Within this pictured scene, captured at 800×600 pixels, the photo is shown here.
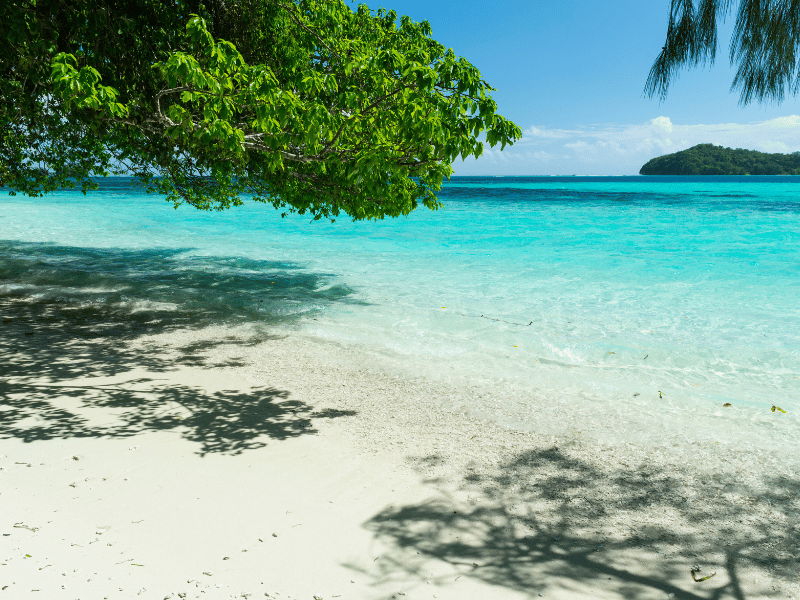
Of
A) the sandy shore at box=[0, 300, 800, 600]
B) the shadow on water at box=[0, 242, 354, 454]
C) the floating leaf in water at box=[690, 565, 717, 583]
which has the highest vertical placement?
the shadow on water at box=[0, 242, 354, 454]

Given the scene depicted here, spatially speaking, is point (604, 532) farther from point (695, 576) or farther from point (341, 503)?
point (341, 503)

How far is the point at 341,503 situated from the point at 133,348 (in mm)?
5490

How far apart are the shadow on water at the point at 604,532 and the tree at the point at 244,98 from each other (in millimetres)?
4005

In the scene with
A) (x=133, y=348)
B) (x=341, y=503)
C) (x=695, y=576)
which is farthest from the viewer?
(x=133, y=348)

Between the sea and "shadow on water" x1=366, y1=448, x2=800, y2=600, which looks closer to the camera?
"shadow on water" x1=366, y1=448, x2=800, y2=600

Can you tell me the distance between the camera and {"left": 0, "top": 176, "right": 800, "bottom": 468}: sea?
22.4ft

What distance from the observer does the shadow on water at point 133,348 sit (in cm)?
550

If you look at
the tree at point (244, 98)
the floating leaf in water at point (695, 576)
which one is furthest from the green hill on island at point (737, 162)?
→ the floating leaf in water at point (695, 576)

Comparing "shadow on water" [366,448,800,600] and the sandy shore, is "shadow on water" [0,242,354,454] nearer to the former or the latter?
the sandy shore

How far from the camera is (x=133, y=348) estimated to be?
8242 millimetres

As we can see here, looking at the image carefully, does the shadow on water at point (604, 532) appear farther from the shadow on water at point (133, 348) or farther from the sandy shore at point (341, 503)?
the shadow on water at point (133, 348)

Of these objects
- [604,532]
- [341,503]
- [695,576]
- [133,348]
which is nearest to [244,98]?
[133,348]

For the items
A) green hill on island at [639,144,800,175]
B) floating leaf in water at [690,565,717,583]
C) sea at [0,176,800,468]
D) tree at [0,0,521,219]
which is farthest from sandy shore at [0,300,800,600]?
green hill on island at [639,144,800,175]

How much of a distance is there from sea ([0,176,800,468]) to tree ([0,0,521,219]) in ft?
8.72
